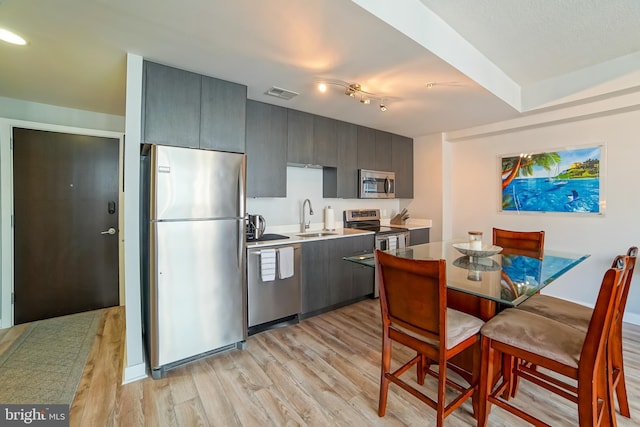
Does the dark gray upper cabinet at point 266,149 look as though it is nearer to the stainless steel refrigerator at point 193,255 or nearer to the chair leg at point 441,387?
the stainless steel refrigerator at point 193,255

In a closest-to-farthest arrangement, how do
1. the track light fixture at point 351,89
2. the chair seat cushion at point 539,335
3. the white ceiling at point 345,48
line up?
the chair seat cushion at point 539,335 < the white ceiling at point 345,48 < the track light fixture at point 351,89

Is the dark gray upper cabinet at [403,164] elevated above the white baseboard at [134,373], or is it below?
above

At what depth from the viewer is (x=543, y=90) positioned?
9.43 ft

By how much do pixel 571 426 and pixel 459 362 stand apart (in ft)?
1.98

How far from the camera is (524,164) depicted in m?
3.50

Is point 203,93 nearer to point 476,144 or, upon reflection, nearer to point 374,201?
point 374,201

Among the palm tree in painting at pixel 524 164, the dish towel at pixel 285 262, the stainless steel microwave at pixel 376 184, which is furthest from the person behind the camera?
the stainless steel microwave at pixel 376 184

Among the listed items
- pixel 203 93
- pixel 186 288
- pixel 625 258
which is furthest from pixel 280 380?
pixel 203 93

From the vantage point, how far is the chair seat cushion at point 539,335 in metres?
1.31

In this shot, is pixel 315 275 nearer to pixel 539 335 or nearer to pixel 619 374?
pixel 539 335

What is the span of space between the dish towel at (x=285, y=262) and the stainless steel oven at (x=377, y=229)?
124 cm

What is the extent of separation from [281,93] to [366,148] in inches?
63.5

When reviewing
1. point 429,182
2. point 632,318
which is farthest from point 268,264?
point 632,318

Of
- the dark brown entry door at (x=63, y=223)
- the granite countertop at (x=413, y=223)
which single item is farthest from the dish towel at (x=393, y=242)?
the dark brown entry door at (x=63, y=223)
